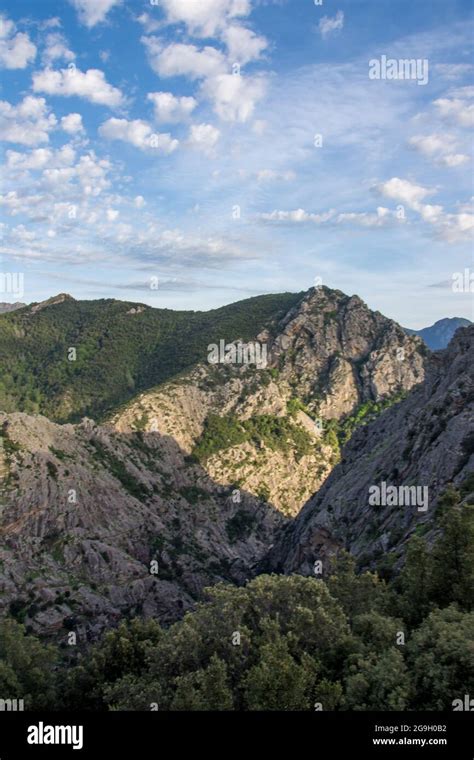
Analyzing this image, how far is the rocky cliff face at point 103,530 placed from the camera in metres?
62.5

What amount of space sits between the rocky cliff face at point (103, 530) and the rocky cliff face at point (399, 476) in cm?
1831

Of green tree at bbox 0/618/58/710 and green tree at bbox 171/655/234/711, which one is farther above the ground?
green tree at bbox 171/655/234/711

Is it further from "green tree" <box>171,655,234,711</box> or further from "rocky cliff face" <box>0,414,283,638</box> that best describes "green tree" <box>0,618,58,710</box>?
"rocky cliff face" <box>0,414,283,638</box>

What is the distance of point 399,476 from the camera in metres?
57.4

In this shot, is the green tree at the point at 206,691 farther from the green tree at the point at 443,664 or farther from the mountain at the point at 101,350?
the mountain at the point at 101,350

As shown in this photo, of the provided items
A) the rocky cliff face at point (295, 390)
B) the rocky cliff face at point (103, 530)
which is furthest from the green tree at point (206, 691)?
the rocky cliff face at point (295, 390)

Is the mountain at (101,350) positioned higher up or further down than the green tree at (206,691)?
higher up

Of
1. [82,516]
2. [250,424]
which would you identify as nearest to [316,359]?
[250,424]

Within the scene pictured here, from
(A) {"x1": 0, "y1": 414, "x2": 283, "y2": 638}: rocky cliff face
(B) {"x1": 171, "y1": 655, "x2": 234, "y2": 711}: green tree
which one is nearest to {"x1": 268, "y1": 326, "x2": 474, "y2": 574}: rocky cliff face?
(A) {"x1": 0, "y1": 414, "x2": 283, "y2": 638}: rocky cliff face

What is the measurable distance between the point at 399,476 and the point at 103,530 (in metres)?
44.6

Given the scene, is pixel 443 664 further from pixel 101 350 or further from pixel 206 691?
pixel 101 350

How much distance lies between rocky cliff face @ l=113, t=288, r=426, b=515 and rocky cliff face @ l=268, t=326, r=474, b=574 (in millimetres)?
44382

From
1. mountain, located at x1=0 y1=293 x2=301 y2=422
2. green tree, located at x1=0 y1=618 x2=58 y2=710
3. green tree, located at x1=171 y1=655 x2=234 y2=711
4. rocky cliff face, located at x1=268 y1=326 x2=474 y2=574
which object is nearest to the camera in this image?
green tree, located at x1=171 y1=655 x2=234 y2=711

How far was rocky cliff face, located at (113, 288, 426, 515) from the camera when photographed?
122812mm
